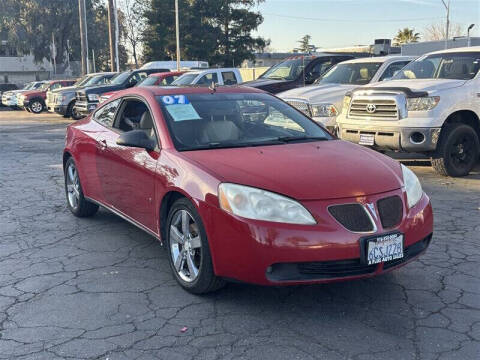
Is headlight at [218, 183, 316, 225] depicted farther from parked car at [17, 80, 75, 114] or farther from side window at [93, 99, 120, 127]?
parked car at [17, 80, 75, 114]

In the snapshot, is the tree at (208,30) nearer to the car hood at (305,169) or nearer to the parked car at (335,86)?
the parked car at (335,86)

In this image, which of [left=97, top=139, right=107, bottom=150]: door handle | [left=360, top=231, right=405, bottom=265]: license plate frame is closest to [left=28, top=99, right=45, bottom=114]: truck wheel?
[left=97, top=139, right=107, bottom=150]: door handle

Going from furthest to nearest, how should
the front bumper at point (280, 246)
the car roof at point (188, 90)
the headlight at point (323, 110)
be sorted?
the headlight at point (323, 110) < the car roof at point (188, 90) < the front bumper at point (280, 246)

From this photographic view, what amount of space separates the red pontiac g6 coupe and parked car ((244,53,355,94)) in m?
8.09

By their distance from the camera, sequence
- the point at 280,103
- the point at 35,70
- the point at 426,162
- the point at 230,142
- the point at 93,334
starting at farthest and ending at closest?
the point at 35,70
the point at 426,162
the point at 280,103
the point at 230,142
the point at 93,334

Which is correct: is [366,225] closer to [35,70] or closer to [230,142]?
[230,142]

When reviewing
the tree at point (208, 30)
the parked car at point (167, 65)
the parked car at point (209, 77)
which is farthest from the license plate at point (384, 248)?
the tree at point (208, 30)

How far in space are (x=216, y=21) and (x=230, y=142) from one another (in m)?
46.9

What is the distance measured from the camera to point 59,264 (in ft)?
16.1

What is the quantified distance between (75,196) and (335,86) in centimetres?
610

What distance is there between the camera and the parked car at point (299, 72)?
1339cm

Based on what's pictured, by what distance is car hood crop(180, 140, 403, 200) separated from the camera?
371 centimetres

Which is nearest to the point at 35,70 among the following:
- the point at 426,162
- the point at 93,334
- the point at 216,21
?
the point at 216,21

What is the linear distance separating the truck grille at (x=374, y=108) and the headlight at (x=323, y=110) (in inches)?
46.5
